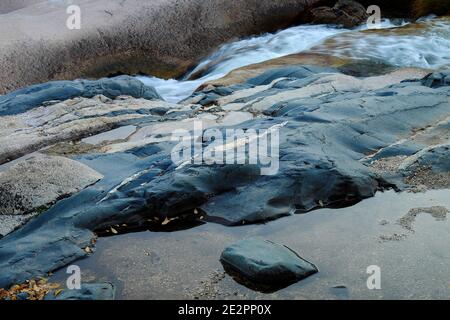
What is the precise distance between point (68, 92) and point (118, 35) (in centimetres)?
485

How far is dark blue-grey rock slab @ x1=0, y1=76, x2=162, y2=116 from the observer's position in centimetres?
861

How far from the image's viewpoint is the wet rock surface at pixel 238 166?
14.8 feet

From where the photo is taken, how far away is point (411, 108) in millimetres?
6641

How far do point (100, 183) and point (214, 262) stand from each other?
5.67 ft

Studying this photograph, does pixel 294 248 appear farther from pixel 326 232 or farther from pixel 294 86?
pixel 294 86

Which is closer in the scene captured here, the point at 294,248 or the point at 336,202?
the point at 294,248

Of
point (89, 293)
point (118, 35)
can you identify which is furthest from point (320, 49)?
point (89, 293)

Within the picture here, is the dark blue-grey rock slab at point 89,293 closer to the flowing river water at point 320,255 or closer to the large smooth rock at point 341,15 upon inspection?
the flowing river water at point 320,255

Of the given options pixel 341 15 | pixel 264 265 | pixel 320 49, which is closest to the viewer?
pixel 264 265

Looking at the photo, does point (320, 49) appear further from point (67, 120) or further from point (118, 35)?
point (67, 120)

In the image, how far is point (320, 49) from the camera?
12727 mm

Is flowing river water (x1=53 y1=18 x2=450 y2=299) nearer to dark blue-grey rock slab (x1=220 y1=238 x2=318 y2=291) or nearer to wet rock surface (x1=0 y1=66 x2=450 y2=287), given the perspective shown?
dark blue-grey rock slab (x1=220 y1=238 x2=318 y2=291)

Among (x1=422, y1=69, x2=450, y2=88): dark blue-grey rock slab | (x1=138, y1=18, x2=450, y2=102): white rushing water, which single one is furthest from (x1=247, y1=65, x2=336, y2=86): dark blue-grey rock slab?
(x1=422, y1=69, x2=450, y2=88): dark blue-grey rock slab
